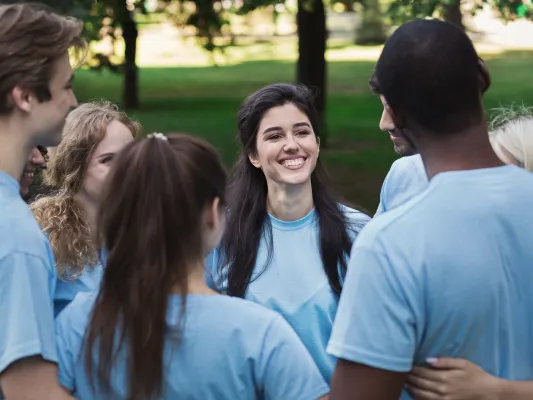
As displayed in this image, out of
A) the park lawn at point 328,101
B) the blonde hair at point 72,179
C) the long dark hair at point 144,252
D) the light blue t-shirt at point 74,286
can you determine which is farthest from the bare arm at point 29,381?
the park lawn at point 328,101

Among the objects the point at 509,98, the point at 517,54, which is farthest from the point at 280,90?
the point at 517,54

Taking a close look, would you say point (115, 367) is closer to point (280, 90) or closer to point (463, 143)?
point (463, 143)

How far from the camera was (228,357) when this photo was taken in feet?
7.70

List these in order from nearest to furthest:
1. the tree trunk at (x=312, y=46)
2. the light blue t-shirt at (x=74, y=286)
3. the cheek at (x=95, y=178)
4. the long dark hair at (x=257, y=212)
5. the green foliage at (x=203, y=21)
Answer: the light blue t-shirt at (x=74, y=286), the cheek at (x=95, y=178), the long dark hair at (x=257, y=212), the tree trunk at (x=312, y=46), the green foliage at (x=203, y=21)

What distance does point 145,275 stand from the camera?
236 centimetres

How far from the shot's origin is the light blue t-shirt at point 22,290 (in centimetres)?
234

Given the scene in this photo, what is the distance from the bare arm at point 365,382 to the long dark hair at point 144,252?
0.42 m

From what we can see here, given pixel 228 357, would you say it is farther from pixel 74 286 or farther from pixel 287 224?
pixel 287 224

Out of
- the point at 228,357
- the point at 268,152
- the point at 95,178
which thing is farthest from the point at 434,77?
the point at 268,152

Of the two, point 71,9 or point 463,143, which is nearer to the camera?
point 463,143

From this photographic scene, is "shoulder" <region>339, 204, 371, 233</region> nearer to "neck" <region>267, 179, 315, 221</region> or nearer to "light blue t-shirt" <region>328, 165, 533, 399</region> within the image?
"neck" <region>267, 179, 315, 221</region>

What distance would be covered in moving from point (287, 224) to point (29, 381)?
184cm

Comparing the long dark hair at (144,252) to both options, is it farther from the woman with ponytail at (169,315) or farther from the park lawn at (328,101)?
the park lawn at (328,101)

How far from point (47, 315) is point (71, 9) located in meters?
10.1
